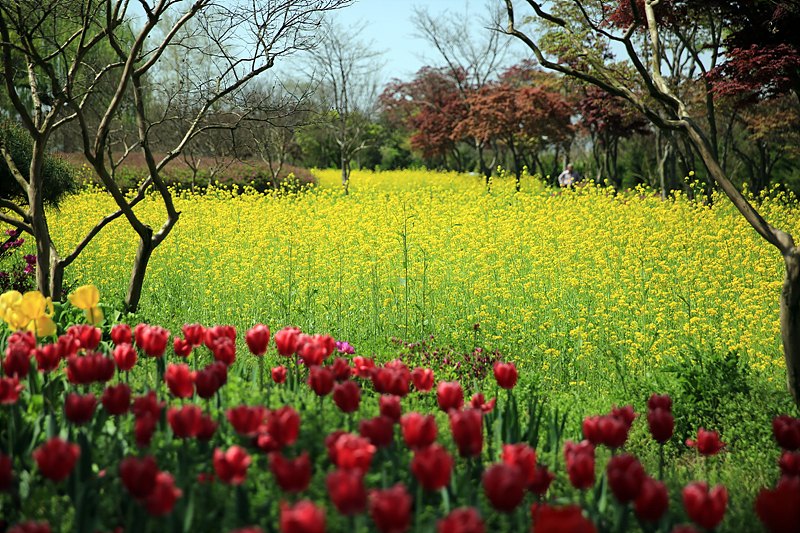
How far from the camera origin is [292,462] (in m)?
1.34

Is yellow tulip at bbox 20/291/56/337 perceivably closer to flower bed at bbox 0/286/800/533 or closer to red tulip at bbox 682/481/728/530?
flower bed at bbox 0/286/800/533

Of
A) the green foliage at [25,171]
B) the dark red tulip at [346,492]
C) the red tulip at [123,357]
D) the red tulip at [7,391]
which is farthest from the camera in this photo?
the green foliage at [25,171]

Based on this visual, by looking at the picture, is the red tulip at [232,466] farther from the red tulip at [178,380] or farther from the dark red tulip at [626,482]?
the dark red tulip at [626,482]

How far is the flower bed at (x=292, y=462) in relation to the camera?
1264mm

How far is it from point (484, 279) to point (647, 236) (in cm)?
289

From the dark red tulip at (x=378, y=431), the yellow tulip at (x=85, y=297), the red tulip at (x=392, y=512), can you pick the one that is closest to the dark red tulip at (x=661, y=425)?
the dark red tulip at (x=378, y=431)

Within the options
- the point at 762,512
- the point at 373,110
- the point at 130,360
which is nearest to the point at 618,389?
the point at 762,512

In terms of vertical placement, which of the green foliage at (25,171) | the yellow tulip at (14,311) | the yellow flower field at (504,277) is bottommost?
the yellow flower field at (504,277)

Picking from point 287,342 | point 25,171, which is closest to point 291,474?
point 287,342

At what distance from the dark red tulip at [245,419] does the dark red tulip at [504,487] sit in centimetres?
67

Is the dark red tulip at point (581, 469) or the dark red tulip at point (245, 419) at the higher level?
the dark red tulip at point (245, 419)

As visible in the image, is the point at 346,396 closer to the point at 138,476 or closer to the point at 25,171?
the point at 138,476

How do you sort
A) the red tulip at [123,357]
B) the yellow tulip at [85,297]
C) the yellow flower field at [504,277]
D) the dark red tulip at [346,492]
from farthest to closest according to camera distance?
1. the yellow flower field at [504,277]
2. the yellow tulip at [85,297]
3. the red tulip at [123,357]
4. the dark red tulip at [346,492]

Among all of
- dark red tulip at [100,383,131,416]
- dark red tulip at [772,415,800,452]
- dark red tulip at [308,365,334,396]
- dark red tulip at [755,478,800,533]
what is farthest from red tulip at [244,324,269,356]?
dark red tulip at [772,415,800,452]
